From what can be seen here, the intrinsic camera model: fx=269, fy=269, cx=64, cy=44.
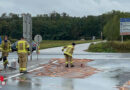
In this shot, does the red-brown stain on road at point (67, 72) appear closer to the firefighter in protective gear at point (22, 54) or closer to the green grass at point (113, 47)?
the firefighter in protective gear at point (22, 54)

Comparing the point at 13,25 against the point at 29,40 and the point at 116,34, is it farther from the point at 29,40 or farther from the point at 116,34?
the point at 29,40

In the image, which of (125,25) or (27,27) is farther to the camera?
(125,25)

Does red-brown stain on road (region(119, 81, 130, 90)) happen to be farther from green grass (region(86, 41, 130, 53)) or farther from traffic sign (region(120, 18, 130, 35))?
traffic sign (region(120, 18, 130, 35))

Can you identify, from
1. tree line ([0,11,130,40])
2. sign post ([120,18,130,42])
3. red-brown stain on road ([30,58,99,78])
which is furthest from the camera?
tree line ([0,11,130,40])

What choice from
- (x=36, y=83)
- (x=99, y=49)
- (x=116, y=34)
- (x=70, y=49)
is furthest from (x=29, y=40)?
Result: (x=116, y=34)

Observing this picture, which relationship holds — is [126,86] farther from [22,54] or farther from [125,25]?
[125,25]

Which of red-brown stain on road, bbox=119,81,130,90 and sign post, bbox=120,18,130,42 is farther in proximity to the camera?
sign post, bbox=120,18,130,42

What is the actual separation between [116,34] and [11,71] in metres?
33.2

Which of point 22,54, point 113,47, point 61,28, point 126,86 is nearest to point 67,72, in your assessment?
point 22,54

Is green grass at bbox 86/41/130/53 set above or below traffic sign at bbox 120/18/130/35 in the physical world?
below

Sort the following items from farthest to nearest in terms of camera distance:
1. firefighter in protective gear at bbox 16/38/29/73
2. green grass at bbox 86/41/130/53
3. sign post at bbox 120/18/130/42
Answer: sign post at bbox 120/18/130/42 < green grass at bbox 86/41/130/53 < firefighter in protective gear at bbox 16/38/29/73

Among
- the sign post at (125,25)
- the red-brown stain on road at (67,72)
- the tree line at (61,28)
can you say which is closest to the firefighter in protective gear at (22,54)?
the red-brown stain on road at (67,72)

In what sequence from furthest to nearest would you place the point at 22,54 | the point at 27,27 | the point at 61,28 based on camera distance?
the point at 61,28
the point at 27,27
the point at 22,54

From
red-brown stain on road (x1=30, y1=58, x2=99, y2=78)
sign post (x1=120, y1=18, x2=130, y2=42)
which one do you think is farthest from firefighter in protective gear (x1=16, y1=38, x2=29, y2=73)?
sign post (x1=120, y1=18, x2=130, y2=42)
